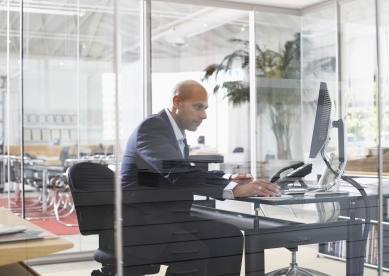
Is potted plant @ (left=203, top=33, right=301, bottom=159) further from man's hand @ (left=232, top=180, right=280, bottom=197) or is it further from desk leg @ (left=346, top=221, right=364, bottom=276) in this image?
desk leg @ (left=346, top=221, right=364, bottom=276)

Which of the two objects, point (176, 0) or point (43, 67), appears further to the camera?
point (176, 0)

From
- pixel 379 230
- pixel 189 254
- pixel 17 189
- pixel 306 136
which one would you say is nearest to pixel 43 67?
pixel 17 189

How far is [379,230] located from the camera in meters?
2.78

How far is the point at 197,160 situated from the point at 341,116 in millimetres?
852

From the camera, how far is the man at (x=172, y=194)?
6.88 ft

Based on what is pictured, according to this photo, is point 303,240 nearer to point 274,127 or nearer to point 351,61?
point 274,127

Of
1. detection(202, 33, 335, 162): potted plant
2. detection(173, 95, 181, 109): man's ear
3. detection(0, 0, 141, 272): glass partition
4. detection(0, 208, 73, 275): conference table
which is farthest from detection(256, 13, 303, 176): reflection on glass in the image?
detection(0, 208, 73, 275): conference table

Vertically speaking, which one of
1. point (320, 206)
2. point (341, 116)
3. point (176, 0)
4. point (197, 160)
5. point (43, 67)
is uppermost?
point (176, 0)

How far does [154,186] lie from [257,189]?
440 mm

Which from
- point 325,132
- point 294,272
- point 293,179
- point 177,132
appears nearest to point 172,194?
point 177,132

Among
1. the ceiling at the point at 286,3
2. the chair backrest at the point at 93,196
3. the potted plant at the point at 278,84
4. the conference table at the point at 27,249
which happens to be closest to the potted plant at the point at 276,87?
the potted plant at the point at 278,84

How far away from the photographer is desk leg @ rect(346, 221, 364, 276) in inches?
102

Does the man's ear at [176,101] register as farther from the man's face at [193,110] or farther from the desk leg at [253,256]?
the desk leg at [253,256]

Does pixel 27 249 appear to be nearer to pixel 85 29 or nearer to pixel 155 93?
pixel 155 93
